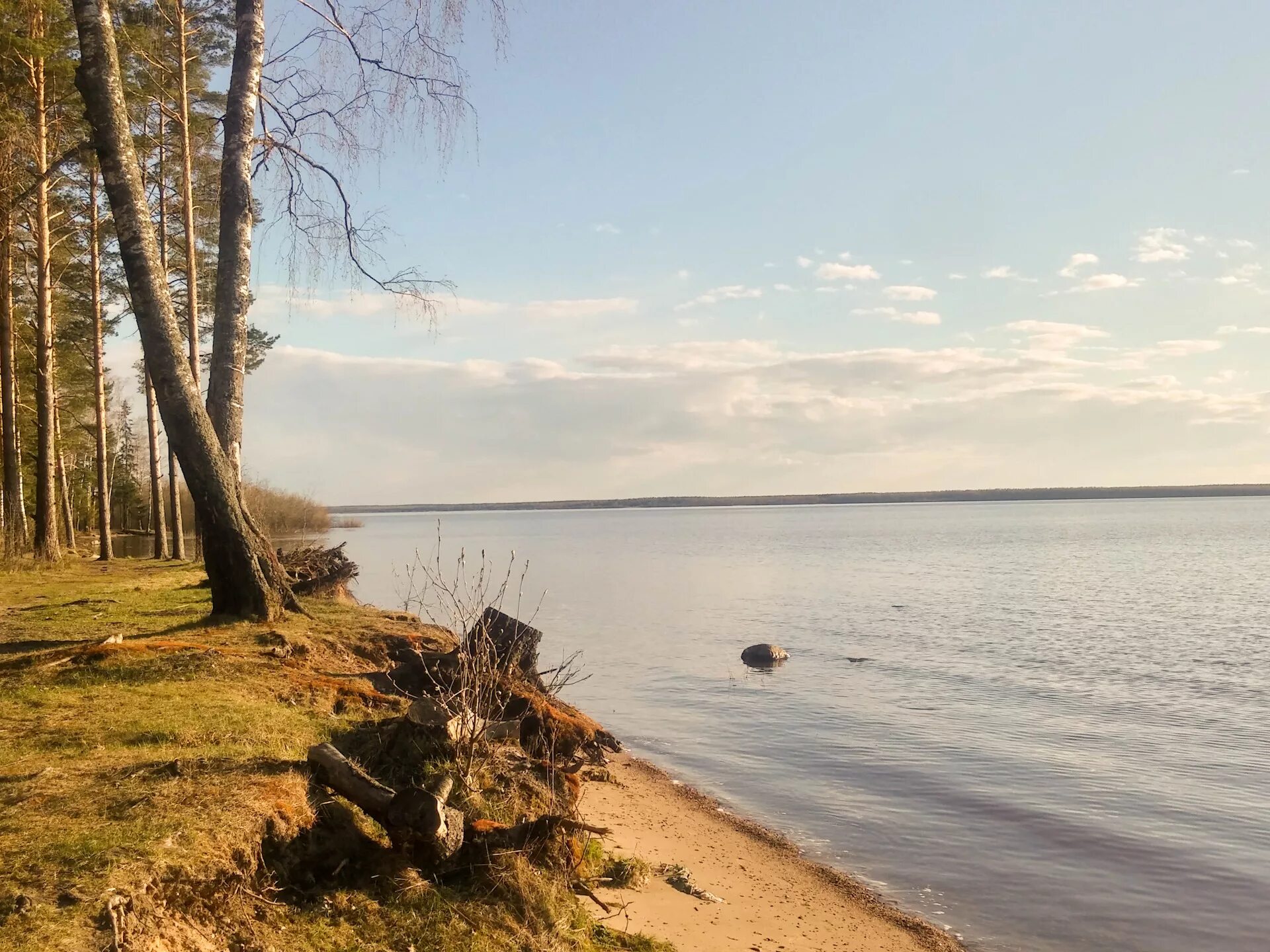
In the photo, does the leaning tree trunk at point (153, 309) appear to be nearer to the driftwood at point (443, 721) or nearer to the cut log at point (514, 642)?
the cut log at point (514, 642)

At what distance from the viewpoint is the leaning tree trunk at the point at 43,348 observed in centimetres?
1792

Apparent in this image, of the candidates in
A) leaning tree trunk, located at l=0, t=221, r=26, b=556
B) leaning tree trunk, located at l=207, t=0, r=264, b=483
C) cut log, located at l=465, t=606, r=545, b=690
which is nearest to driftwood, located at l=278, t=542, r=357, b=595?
leaning tree trunk, located at l=207, t=0, r=264, b=483

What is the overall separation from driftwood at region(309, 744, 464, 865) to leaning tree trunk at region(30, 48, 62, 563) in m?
16.0

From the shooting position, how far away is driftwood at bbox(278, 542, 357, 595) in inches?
539

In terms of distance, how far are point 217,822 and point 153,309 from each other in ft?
19.9

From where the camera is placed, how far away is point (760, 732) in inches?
547

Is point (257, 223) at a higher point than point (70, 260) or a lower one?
lower

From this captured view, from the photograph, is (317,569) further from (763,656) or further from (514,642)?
(763,656)

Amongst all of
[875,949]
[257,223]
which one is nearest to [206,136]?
[257,223]

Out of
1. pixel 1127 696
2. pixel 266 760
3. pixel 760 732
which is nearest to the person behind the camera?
pixel 266 760

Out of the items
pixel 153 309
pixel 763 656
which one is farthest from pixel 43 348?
pixel 763 656

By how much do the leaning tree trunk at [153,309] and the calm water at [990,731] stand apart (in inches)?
249

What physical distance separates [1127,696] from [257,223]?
15925 millimetres

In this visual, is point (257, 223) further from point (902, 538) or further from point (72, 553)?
point (902, 538)
